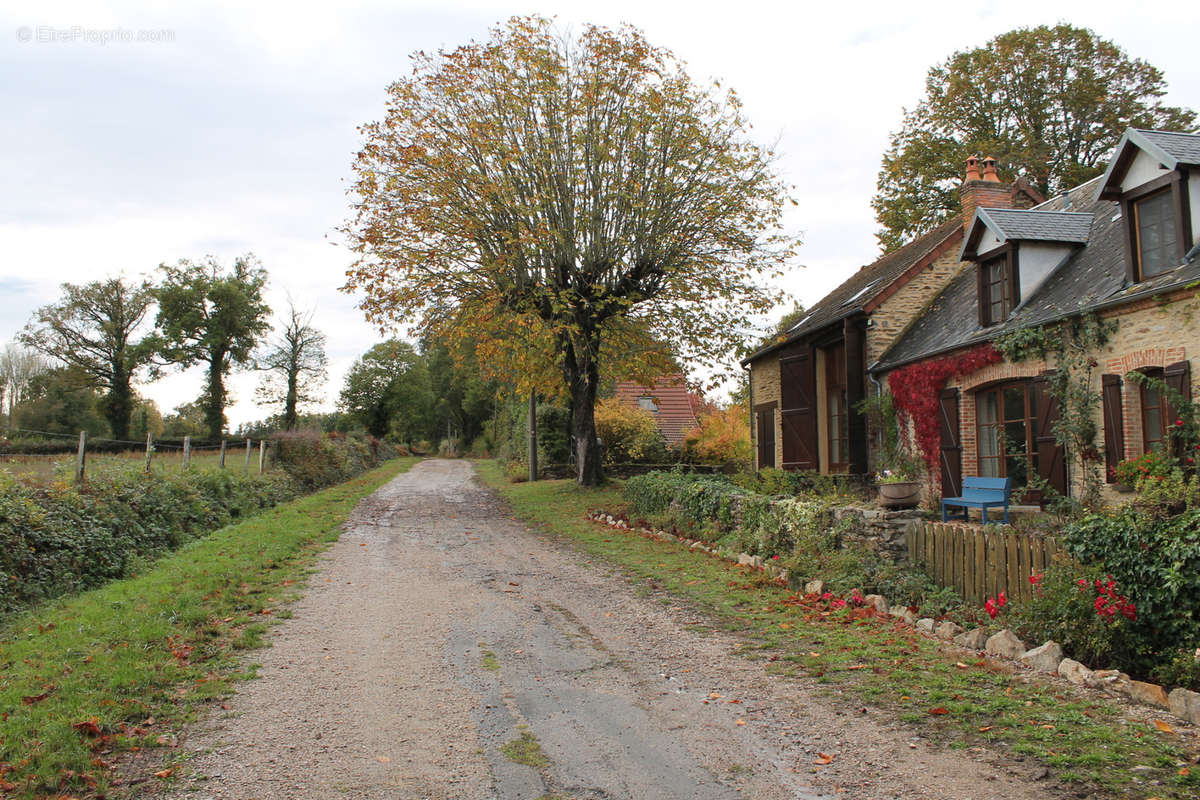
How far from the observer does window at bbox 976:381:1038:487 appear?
1231 cm

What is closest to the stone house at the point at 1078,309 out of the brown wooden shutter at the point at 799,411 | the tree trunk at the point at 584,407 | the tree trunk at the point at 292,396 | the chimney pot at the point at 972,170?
the chimney pot at the point at 972,170

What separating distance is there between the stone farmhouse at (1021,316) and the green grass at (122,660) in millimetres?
9660

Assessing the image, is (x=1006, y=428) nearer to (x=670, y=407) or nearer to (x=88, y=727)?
(x=88, y=727)

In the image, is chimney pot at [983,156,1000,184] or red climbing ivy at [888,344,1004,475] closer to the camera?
red climbing ivy at [888,344,1004,475]

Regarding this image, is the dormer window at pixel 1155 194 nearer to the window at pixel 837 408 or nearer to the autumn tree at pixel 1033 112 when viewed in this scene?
the window at pixel 837 408

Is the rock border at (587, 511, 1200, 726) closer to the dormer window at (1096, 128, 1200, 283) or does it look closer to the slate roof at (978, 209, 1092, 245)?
the dormer window at (1096, 128, 1200, 283)

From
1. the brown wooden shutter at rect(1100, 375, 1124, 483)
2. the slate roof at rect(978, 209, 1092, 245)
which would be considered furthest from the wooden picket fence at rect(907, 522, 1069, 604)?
the slate roof at rect(978, 209, 1092, 245)

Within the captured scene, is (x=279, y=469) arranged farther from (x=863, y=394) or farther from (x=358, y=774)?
(x=358, y=774)

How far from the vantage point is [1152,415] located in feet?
→ 32.9

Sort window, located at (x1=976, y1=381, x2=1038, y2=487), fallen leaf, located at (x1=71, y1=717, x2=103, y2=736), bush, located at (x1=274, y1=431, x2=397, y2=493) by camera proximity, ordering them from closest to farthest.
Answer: fallen leaf, located at (x1=71, y1=717, x2=103, y2=736) → window, located at (x1=976, y1=381, x2=1038, y2=487) → bush, located at (x1=274, y1=431, x2=397, y2=493)

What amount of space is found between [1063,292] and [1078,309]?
1437mm

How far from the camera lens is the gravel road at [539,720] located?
407 centimetres

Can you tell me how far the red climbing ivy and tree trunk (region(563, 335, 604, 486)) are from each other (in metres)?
8.00

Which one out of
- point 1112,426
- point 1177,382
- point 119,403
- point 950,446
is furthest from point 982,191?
point 119,403
